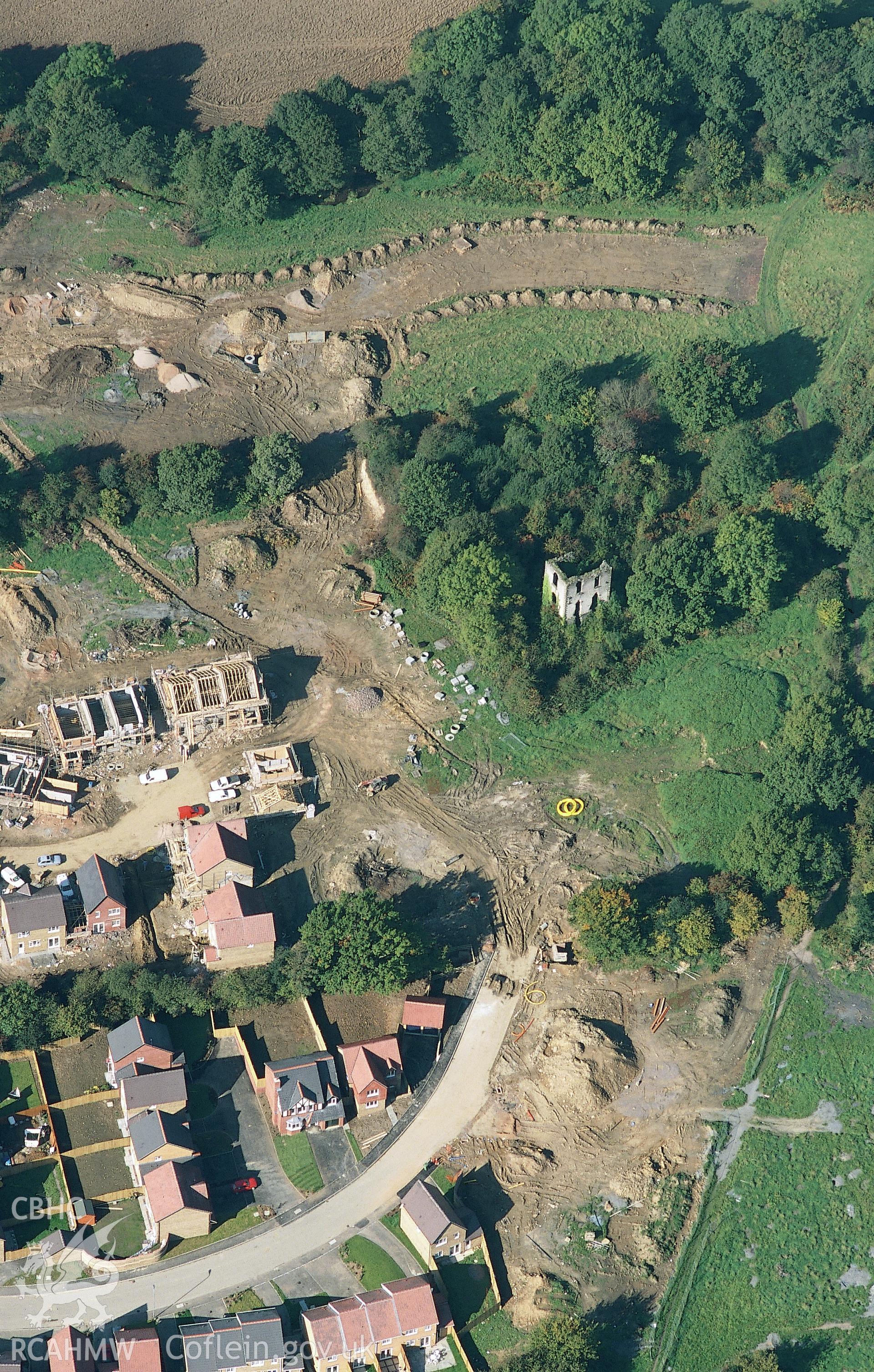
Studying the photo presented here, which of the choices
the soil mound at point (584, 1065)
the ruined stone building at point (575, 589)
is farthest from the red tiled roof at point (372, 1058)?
the ruined stone building at point (575, 589)

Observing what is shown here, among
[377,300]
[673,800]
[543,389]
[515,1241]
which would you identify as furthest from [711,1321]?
[377,300]

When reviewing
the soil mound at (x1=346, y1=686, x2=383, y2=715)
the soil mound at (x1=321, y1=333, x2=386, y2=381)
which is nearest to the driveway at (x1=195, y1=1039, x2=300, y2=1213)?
the soil mound at (x1=346, y1=686, x2=383, y2=715)

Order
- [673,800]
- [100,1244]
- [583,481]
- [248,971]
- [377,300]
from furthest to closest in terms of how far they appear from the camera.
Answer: [377,300]
[583,481]
[673,800]
[248,971]
[100,1244]

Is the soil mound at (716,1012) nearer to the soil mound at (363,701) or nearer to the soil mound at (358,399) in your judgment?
the soil mound at (363,701)

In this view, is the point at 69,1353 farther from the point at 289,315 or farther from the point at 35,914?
the point at 289,315

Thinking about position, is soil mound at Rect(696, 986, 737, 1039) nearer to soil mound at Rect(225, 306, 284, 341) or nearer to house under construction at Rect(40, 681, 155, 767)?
house under construction at Rect(40, 681, 155, 767)

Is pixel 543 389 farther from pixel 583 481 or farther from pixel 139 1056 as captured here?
pixel 139 1056
